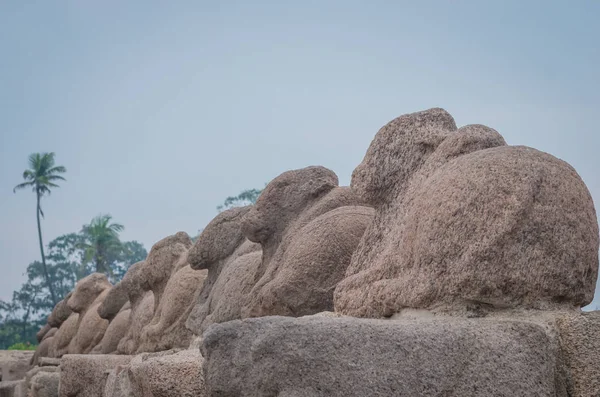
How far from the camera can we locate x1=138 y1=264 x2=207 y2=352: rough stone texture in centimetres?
798

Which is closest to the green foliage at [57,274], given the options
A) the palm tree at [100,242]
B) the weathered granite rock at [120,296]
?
the palm tree at [100,242]

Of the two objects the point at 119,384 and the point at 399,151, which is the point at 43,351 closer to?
the point at 119,384

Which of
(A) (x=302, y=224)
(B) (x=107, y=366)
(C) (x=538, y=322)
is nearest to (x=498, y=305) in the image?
(C) (x=538, y=322)

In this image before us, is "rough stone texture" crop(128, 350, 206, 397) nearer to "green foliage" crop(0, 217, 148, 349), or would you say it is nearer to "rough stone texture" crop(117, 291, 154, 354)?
"rough stone texture" crop(117, 291, 154, 354)

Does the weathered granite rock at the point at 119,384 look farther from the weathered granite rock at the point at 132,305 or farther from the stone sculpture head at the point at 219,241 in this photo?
the weathered granite rock at the point at 132,305

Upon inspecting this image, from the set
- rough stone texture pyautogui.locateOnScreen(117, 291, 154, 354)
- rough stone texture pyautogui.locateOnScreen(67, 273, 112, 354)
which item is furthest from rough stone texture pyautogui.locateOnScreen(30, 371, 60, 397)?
rough stone texture pyautogui.locateOnScreen(67, 273, 112, 354)

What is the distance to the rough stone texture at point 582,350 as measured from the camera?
299 centimetres

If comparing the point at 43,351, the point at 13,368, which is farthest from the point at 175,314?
the point at 13,368

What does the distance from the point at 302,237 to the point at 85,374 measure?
245 centimetres

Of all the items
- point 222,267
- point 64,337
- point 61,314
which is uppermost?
point 61,314

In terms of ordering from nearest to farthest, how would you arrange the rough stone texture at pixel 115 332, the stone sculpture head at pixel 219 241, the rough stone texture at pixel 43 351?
the stone sculpture head at pixel 219 241 < the rough stone texture at pixel 115 332 < the rough stone texture at pixel 43 351

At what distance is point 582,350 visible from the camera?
3018 millimetres

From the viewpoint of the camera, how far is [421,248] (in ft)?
11.1

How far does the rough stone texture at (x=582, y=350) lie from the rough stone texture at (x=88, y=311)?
33.4 feet
